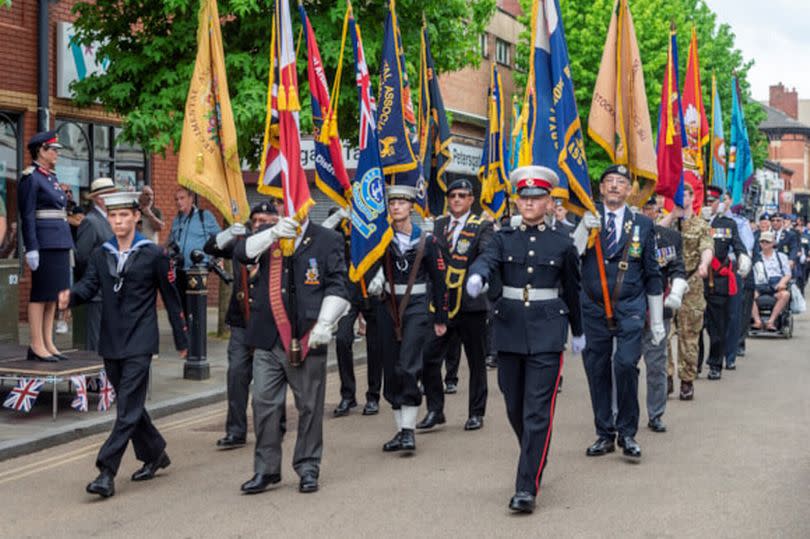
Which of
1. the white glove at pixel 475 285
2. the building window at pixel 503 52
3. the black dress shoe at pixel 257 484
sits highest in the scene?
the building window at pixel 503 52

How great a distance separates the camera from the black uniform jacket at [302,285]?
24.4 ft

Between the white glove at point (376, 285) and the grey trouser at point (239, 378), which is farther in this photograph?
the grey trouser at point (239, 378)

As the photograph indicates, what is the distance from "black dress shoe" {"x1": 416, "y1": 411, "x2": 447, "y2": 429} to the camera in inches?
381

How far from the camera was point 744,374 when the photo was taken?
13781 mm

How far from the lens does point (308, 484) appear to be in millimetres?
7359

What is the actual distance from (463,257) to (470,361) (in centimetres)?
91

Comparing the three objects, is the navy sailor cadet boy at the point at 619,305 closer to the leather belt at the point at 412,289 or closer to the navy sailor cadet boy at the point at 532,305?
the navy sailor cadet boy at the point at 532,305

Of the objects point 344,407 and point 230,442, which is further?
point 344,407

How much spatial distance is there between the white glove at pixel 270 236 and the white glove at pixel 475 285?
115 cm

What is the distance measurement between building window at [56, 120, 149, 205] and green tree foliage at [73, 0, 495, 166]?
3180 mm

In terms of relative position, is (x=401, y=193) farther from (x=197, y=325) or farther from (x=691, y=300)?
(x=691, y=300)

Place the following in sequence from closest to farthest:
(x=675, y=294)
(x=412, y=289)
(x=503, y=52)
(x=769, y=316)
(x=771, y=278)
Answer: (x=675, y=294)
(x=412, y=289)
(x=771, y=278)
(x=769, y=316)
(x=503, y=52)

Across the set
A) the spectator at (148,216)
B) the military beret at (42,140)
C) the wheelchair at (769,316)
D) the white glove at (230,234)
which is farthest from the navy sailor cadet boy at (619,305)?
the wheelchair at (769,316)

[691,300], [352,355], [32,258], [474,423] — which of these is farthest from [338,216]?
[691,300]
